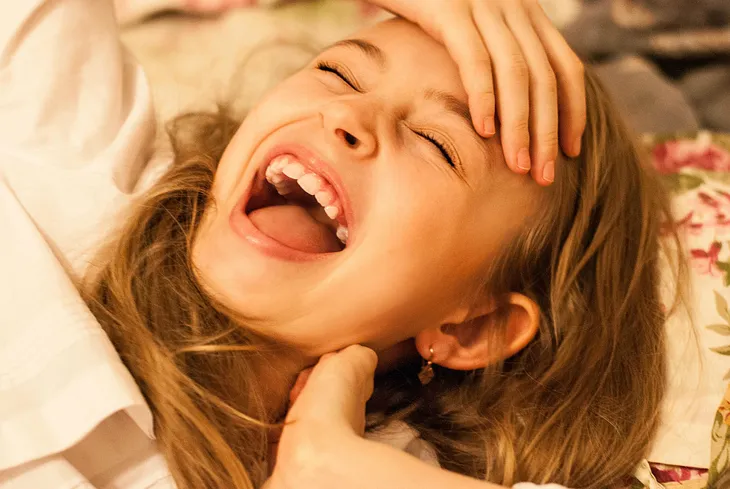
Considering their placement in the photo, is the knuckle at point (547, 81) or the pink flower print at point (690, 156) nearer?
the knuckle at point (547, 81)

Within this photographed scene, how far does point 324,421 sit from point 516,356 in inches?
17.0

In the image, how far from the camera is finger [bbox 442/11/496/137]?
95cm

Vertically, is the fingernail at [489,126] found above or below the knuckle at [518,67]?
below

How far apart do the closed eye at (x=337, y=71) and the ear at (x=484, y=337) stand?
0.38 meters

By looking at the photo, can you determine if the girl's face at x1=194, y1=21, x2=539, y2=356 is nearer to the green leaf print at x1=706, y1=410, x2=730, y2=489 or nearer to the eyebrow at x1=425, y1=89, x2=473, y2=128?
the eyebrow at x1=425, y1=89, x2=473, y2=128

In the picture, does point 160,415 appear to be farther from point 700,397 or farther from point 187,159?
point 700,397

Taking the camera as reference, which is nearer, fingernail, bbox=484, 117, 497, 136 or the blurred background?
fingernail, bbox=484, 117, 497, 136

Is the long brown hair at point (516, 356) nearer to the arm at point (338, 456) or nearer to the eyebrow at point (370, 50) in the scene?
the arm at point (338, 456)

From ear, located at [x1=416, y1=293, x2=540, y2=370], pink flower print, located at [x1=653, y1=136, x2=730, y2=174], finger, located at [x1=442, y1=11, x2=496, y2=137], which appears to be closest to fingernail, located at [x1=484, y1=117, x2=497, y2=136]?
finger, located at [x1=442, y1=11, x2=496, y2=137]

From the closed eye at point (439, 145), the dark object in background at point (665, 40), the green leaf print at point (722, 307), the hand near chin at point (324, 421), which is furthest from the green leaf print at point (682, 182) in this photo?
the hand near chin at point (324, 421)

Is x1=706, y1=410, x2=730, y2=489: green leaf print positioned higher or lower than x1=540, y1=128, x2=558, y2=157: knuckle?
lower

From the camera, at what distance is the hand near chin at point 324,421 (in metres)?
0.85

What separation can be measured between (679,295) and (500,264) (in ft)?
1.20

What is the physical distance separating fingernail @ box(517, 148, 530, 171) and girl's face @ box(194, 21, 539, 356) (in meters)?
0.03
